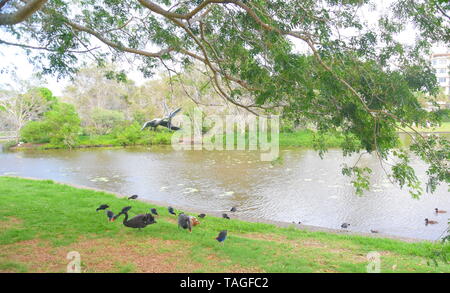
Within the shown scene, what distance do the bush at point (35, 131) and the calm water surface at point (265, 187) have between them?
22.6 ft

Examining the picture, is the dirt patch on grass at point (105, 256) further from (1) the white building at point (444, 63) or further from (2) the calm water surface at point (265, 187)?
(2) the calm water surface at point (265, 187)

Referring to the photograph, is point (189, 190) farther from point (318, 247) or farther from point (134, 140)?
point (134, 140)

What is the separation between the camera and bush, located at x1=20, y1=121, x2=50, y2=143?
2614cm

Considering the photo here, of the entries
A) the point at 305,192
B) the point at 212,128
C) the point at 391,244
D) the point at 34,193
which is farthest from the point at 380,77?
the point at 212,128

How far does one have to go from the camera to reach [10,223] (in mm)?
5500

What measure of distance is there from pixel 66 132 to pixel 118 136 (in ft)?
13.0

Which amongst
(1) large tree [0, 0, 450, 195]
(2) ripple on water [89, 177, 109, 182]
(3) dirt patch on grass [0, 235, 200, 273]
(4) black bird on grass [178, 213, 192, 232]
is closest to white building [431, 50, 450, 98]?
(1) large tree [0, 0, 450, 195]

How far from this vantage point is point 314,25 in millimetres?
4152

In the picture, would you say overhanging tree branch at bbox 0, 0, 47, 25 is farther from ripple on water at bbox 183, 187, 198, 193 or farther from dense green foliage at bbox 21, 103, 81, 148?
dense green foliage at bbox 21, 103, 81, 148

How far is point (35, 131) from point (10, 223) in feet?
79.1

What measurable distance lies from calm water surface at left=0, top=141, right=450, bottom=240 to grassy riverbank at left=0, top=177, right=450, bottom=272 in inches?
86.6

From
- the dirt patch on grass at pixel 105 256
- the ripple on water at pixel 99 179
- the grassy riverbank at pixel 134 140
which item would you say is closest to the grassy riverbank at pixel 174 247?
the dirt patch on grass at pixel 105 256

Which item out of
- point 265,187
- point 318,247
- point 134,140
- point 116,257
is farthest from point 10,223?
point 134,140
